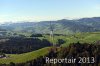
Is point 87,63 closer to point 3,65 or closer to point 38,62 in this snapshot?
point 38,62

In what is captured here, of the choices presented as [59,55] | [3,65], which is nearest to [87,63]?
[59,55]

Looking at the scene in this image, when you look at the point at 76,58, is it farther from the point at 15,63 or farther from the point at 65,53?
the point at 15,63

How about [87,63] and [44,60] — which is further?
[44,60]

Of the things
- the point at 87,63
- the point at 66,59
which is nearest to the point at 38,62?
the point at 66,59

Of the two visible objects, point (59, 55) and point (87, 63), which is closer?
point (87, 63)

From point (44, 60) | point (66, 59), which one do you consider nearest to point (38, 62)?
point (44, 60)

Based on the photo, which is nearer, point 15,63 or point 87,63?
point 87,63

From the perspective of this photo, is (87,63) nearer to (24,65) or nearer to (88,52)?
(88,52)
